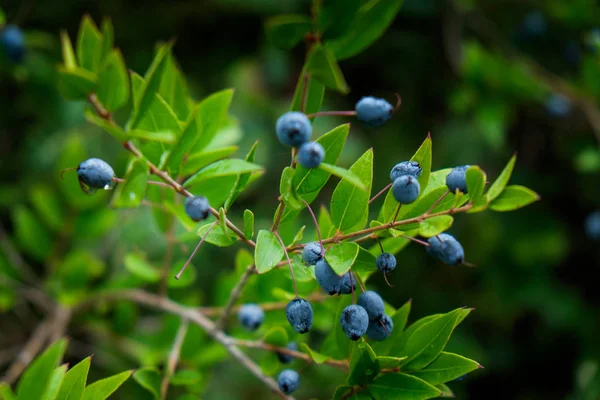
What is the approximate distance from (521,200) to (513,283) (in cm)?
148

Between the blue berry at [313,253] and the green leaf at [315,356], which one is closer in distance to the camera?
the blue berry at [313,253]

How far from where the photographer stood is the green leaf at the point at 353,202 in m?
0.72

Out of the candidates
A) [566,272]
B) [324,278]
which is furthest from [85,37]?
[566,272]

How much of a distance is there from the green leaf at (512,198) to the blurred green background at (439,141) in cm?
106

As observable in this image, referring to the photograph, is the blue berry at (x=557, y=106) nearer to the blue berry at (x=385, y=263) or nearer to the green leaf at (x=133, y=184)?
the blue berry at (x=385, y=263)

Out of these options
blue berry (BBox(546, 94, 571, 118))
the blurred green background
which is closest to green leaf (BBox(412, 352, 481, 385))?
the blurred green background

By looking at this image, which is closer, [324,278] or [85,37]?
[324,278]

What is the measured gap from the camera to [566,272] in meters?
2.16

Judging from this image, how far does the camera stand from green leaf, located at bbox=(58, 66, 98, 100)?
2.87 ft

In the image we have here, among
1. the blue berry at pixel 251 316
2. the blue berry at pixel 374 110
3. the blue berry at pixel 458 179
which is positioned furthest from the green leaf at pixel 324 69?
the blue berry at pixel 251 316

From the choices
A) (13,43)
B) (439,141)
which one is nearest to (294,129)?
(13,43)

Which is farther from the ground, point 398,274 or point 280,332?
point 280,332

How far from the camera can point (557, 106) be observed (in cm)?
186

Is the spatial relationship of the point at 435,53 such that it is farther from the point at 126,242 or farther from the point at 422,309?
the point at 126,242
